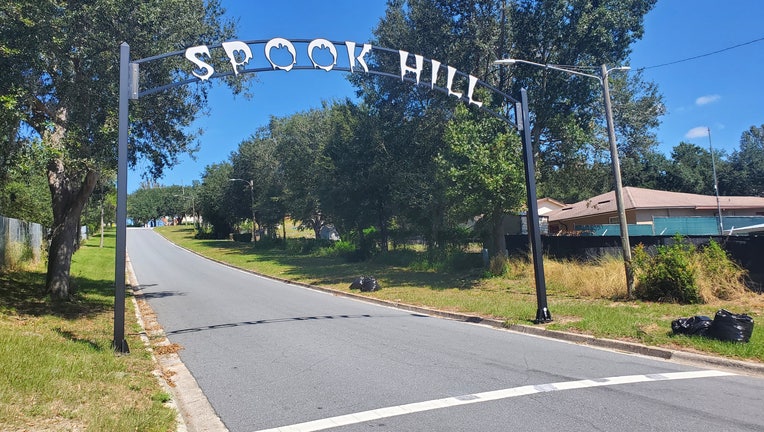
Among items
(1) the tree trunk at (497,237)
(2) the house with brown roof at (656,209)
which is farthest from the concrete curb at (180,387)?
(2) the house with brown roof at (656,209)

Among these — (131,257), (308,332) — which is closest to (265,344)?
(308,332)

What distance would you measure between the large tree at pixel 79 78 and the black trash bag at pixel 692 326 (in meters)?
11.6

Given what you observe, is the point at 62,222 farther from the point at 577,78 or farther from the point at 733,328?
the point at 577,78

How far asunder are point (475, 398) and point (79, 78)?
1148cm

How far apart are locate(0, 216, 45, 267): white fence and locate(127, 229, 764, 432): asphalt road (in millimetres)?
10681

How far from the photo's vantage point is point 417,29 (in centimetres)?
2102

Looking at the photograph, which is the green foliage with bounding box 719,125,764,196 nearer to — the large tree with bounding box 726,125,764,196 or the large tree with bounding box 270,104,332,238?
the large tree with bounding box 726,125,764,196

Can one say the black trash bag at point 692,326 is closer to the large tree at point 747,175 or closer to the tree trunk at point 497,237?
the tree trunk at point 497,237

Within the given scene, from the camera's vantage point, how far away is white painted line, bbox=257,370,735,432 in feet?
16.6

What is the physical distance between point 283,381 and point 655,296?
34.4 feet

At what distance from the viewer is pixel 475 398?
583 cm

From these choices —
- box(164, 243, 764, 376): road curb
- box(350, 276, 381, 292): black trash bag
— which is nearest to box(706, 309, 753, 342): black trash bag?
box(164, 243, 764, 376): road curb

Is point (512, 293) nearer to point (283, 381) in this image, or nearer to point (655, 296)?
point (655, 296)

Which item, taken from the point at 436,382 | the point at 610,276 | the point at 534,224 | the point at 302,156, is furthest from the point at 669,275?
the point at 302,156
